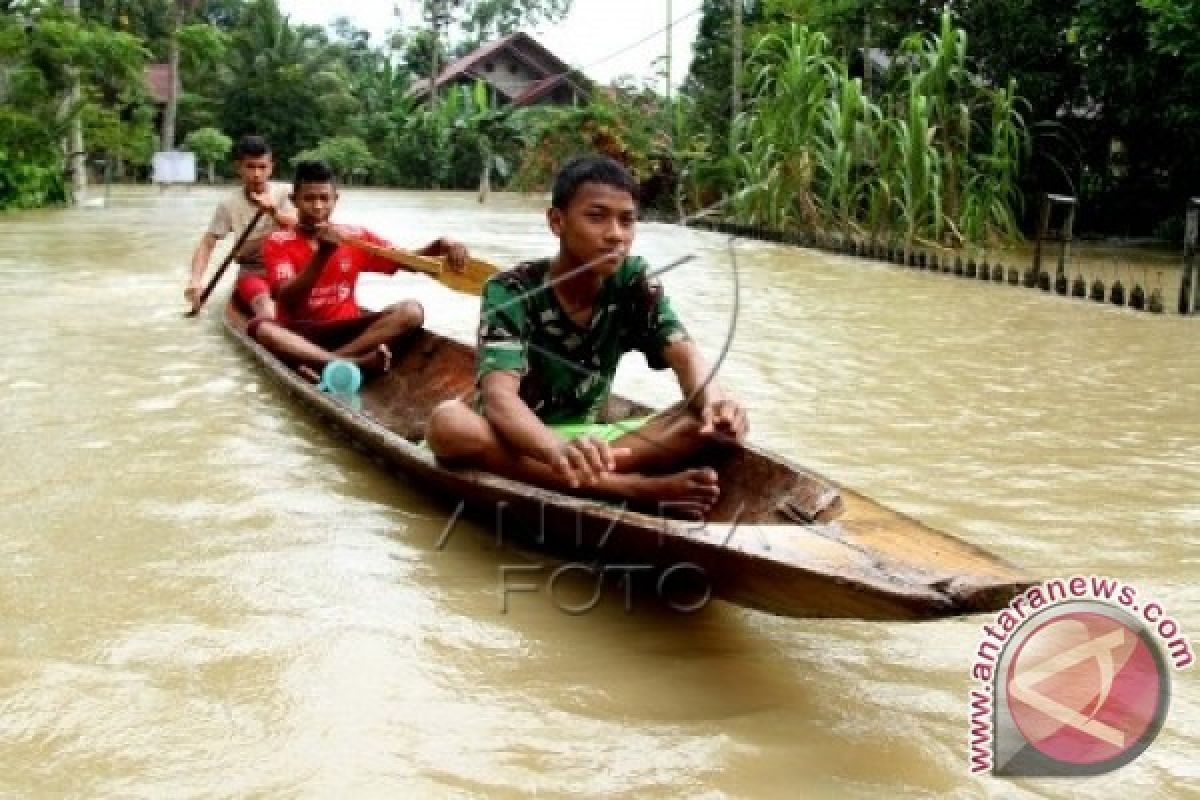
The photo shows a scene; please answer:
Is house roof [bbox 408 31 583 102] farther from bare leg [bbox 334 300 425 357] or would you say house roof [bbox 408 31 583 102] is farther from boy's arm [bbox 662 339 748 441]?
boy's arm [bbox 662 339 748 441]

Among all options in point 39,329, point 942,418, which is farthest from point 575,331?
point 39,329

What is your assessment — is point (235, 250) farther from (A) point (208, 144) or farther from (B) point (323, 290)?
(A) point (208, 144)

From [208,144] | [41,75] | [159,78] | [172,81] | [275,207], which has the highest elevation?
[159,78]

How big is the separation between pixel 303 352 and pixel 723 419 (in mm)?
2493

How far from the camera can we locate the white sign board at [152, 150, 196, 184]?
2330 cm

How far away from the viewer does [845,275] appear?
957 centimetres

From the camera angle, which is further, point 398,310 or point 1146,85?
point 1146,85

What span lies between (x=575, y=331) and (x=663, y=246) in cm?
1007

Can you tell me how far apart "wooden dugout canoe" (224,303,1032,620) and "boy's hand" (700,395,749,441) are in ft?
0.37

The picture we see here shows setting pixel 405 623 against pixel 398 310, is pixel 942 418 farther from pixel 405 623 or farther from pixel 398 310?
pixel 405 623

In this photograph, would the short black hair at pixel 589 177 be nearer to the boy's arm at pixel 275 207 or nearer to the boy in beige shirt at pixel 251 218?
the boy in beige shirt at pixel 251 218

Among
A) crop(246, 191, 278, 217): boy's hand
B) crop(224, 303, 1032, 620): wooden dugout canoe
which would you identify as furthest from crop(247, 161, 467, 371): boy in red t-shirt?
crop(224, 303, 1032, 620): wooden dugout canoe

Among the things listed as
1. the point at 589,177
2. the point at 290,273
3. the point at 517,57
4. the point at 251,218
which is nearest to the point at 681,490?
the point at 589,177

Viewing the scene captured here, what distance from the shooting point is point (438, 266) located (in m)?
4.51
